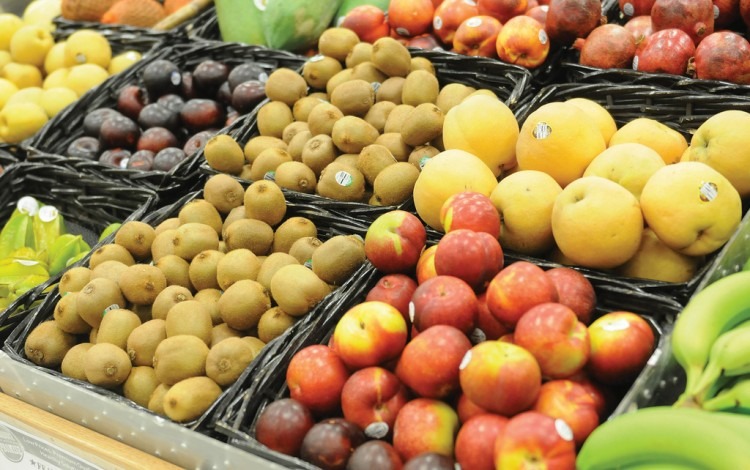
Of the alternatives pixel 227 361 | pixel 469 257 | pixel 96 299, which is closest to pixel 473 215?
pixel 469 257

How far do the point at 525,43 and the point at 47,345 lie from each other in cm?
158

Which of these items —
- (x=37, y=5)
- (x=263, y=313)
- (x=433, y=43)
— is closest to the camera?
(x=263, y=313)

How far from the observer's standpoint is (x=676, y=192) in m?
1.45

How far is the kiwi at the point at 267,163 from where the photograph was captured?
218 centimetres

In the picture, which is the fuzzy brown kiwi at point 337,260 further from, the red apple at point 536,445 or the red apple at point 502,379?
the red apple at point 536,445

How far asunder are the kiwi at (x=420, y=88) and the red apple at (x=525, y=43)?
276 millimetres

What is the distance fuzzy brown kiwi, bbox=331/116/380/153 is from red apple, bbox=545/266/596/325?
0.83 m

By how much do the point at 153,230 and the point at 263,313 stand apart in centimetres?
52

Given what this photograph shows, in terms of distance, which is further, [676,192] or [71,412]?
[71,412]

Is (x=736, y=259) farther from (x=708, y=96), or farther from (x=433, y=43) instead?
(x=433, y=43)

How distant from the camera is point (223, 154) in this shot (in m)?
2.19

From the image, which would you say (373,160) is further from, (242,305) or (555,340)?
(555,340)

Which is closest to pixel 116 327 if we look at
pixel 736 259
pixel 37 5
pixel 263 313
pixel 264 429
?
pixel 263 313

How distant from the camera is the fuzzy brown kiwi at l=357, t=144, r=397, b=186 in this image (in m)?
2.02
